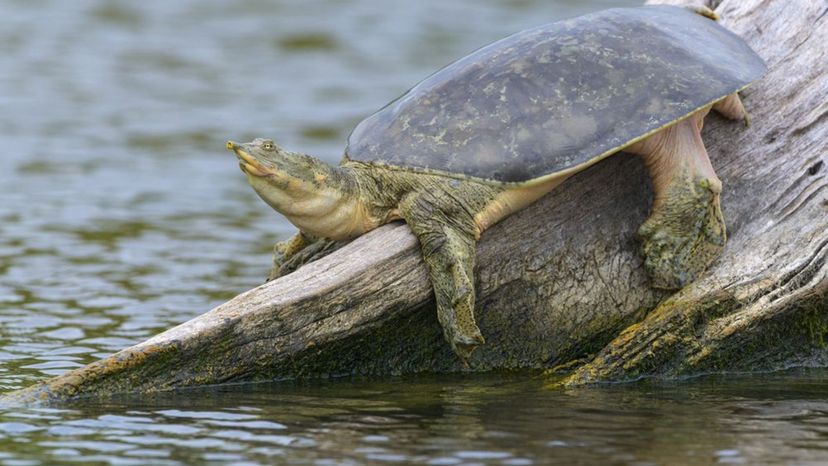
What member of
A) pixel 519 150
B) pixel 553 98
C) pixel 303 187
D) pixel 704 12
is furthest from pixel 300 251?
pixel 704 12

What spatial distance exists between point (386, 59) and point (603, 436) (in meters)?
9.95

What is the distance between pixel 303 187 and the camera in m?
4.80

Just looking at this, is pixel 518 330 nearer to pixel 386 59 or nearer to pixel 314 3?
pixel 386 59

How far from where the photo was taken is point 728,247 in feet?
16.3

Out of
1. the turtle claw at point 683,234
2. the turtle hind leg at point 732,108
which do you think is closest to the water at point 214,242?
the turtle claw at point 683,234

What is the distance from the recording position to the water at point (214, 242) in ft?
13.7

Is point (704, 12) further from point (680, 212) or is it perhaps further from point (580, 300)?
point (580, 300)

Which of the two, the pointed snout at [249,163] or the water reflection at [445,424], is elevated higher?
the pointed snout at [249,163]

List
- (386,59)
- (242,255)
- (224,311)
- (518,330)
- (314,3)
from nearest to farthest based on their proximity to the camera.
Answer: (224,311), (518,330), (242,255), (386,59), (314,3)

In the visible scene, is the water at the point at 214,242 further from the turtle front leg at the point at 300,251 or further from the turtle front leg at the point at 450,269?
the turtle front leg at the point at 300,251

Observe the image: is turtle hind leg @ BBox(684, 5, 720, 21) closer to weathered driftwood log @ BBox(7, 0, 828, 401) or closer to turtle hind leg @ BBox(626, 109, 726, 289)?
weathered driftwood log @ BBox(7, 0, 828, 401)

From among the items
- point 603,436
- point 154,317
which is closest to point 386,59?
point 154,317

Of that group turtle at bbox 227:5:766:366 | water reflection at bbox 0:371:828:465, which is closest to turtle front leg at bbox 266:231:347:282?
turtle at bbox 227:5:766:366

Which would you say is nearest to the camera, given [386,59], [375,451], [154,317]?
[375,451]
